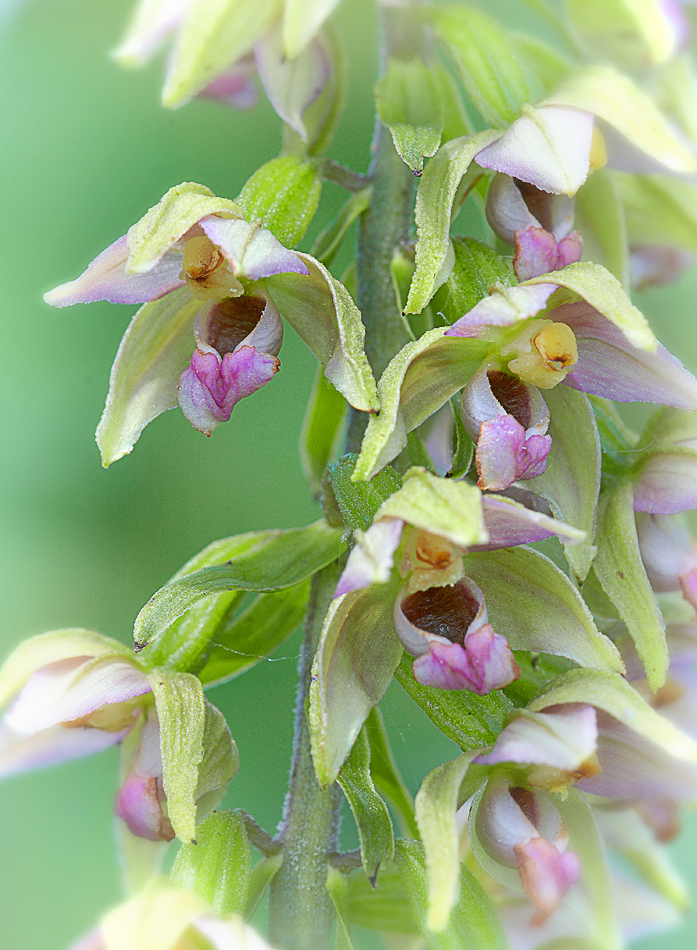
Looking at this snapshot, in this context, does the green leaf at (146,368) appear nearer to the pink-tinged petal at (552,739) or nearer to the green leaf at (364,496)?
the green leaf at (364,496)

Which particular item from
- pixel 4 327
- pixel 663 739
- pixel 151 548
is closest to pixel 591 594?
pixel 663 739

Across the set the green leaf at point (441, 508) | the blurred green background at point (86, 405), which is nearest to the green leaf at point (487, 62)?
the green leaf at point (441, 508)

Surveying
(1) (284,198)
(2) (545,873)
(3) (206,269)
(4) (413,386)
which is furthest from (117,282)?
(2) (545,873)

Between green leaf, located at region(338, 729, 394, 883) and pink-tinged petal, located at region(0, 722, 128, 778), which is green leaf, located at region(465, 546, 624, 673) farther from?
pink-tinged petal, located at region(0, 722, 128, 778)

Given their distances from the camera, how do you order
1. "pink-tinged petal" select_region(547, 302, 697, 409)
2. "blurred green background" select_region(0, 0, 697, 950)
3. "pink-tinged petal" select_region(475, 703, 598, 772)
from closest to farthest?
"pink-tinged petal" select_region(475, 703, 598, 772)
"pink-tinged petal" select_region(547, 302, 697, 409)
"blurred green background" select_region(0, 0, 697, 950)

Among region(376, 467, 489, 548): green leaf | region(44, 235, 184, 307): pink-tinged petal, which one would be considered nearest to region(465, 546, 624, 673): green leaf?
region(376, 467, 489, 548): green leaf

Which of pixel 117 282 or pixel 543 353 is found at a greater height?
pixel 117 282

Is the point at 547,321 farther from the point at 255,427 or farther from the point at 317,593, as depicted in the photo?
the point at 255,427

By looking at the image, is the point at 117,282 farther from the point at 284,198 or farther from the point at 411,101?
the point at 411,101
